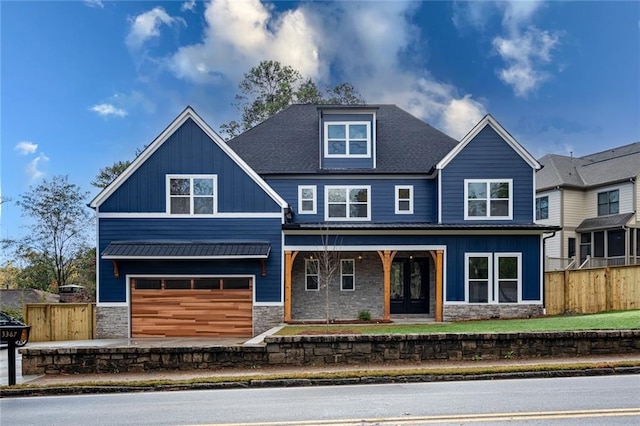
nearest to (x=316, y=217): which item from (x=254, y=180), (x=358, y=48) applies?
(x=254, y=180)

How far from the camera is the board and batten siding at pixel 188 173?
17766mm

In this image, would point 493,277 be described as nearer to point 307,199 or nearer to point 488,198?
point 488,198

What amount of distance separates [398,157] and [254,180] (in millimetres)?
6982

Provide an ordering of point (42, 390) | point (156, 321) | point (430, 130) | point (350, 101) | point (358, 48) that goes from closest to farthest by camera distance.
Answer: point (42, 390) < point (156, 321) < point (430, 130) < point (358, 48) < point (350, 101)

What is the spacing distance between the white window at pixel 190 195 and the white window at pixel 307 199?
414 centimetres

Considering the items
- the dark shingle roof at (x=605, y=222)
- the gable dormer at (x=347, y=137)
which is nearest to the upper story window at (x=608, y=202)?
the dark shingle roof at (x=605, y=222)

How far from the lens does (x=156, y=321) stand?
57.7 feet

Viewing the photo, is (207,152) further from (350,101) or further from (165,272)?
(350,101)

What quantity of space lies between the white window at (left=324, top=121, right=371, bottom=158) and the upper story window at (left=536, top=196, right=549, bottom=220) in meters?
15.0

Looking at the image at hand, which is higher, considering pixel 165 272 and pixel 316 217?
pixel 316 217

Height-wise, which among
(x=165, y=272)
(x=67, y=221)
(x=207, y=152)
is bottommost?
(x=165, y=272)

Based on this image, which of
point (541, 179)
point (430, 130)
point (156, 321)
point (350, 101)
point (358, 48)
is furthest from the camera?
point (350, 101)

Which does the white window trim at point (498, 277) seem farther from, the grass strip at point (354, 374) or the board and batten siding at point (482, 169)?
the grass strip at point (354, 374)

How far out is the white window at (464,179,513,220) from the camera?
19.2 metres
